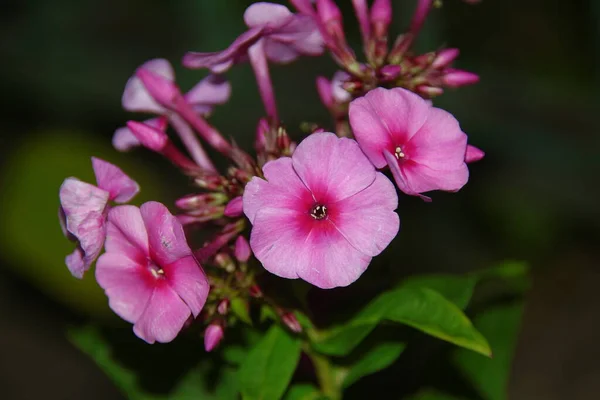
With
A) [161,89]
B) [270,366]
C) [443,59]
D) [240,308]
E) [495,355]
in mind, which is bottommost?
[495,355]

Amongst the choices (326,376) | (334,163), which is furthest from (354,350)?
(334,163)

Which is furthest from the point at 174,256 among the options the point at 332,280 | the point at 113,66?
the point at 113,66

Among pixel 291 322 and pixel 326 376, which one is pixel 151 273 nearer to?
pixel 291 322

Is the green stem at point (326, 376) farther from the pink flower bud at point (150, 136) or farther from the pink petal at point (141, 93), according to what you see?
the pink petal at point (141, 93)

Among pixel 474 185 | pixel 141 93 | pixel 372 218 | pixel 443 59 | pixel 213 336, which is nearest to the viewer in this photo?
pixel 372 218

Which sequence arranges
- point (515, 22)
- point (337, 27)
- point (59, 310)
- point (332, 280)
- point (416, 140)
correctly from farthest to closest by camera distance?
point (515, 22)
point (59, 310)
point (337, 27)
point (416, 140)
point (332, 280)

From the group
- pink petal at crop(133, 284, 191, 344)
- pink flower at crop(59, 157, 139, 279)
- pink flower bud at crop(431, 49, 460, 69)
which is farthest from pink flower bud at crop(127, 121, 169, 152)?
pink flower bud at crop(431, 49, 460, 69)

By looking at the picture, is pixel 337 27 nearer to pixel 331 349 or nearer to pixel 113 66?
pixel 331 349

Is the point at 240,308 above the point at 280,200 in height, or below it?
below
